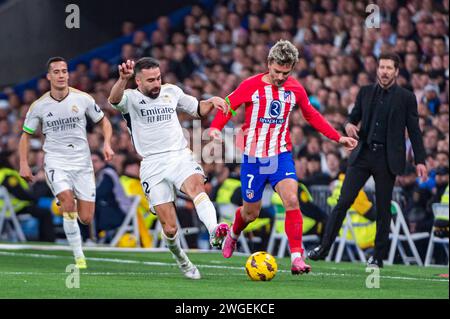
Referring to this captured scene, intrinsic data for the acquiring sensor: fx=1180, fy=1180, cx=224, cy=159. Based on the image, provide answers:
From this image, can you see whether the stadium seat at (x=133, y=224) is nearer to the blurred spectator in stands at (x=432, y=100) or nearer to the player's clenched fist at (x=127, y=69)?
the blurred spectator in stands at (x=432, y=100)

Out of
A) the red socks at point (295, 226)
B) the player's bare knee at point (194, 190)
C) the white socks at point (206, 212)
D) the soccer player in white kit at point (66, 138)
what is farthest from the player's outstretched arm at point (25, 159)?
the red socks at point (295, 226)

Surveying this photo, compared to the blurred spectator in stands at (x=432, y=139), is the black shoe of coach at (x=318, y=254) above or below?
below

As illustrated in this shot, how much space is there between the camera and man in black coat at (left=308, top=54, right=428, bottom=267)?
516 inches

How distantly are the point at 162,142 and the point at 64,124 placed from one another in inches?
83.7

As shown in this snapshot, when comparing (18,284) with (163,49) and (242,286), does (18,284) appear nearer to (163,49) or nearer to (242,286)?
(242,286)

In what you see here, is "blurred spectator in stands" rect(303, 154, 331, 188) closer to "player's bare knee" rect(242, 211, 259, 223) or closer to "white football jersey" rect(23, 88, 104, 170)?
"white football jersey" rect(23, 88, 104, 170)

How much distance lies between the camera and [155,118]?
11953mm

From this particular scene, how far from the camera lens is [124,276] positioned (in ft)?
41.1

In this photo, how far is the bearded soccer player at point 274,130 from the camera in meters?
11.6

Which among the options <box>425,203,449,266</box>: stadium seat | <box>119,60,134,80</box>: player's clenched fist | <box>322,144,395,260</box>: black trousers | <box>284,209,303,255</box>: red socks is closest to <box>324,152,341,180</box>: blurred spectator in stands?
<box>425,203,449,266</box>: stadium seat

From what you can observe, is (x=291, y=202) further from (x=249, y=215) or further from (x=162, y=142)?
(x=162, y=142)

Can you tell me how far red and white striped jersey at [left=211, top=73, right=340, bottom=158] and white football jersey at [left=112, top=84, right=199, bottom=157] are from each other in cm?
57

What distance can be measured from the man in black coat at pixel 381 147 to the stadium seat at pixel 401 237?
2938 millimetres

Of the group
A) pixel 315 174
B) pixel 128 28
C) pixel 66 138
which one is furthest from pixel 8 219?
pixel 66 138
